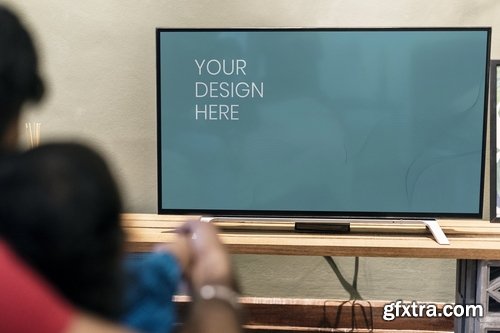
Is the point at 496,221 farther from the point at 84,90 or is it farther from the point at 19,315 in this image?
the point at 19,315

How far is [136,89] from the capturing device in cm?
258

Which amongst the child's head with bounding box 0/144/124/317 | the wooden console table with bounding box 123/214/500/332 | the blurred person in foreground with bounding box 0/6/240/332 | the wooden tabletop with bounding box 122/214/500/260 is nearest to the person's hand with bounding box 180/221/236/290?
the blurred person in foreground with bounding box 0/6/240/332

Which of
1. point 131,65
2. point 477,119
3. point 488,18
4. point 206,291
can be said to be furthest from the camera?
point 131,65

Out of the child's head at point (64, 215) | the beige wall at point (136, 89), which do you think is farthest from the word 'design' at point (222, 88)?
the child's head at point (64, 215)

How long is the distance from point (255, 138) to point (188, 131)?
0.25 meters

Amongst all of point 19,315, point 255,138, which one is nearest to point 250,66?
point 255,138

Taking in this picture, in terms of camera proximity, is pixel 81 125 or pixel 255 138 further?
pixel 81 125

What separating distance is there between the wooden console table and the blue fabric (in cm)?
113

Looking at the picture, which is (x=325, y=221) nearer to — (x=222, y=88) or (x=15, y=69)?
(x=222, y=88)

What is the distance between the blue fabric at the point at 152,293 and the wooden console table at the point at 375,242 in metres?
1.13

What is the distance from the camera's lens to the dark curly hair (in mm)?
839

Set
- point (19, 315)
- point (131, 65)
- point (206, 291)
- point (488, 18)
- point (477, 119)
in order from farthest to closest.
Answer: point (131, 65), point (488, 18), point (477, 119), point (206, 291), point (19, 315)

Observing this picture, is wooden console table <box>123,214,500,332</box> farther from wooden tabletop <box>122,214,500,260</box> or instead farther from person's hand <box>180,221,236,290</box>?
person's hand <box>180,221,236,290</box>

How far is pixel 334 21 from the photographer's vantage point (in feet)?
8.09
